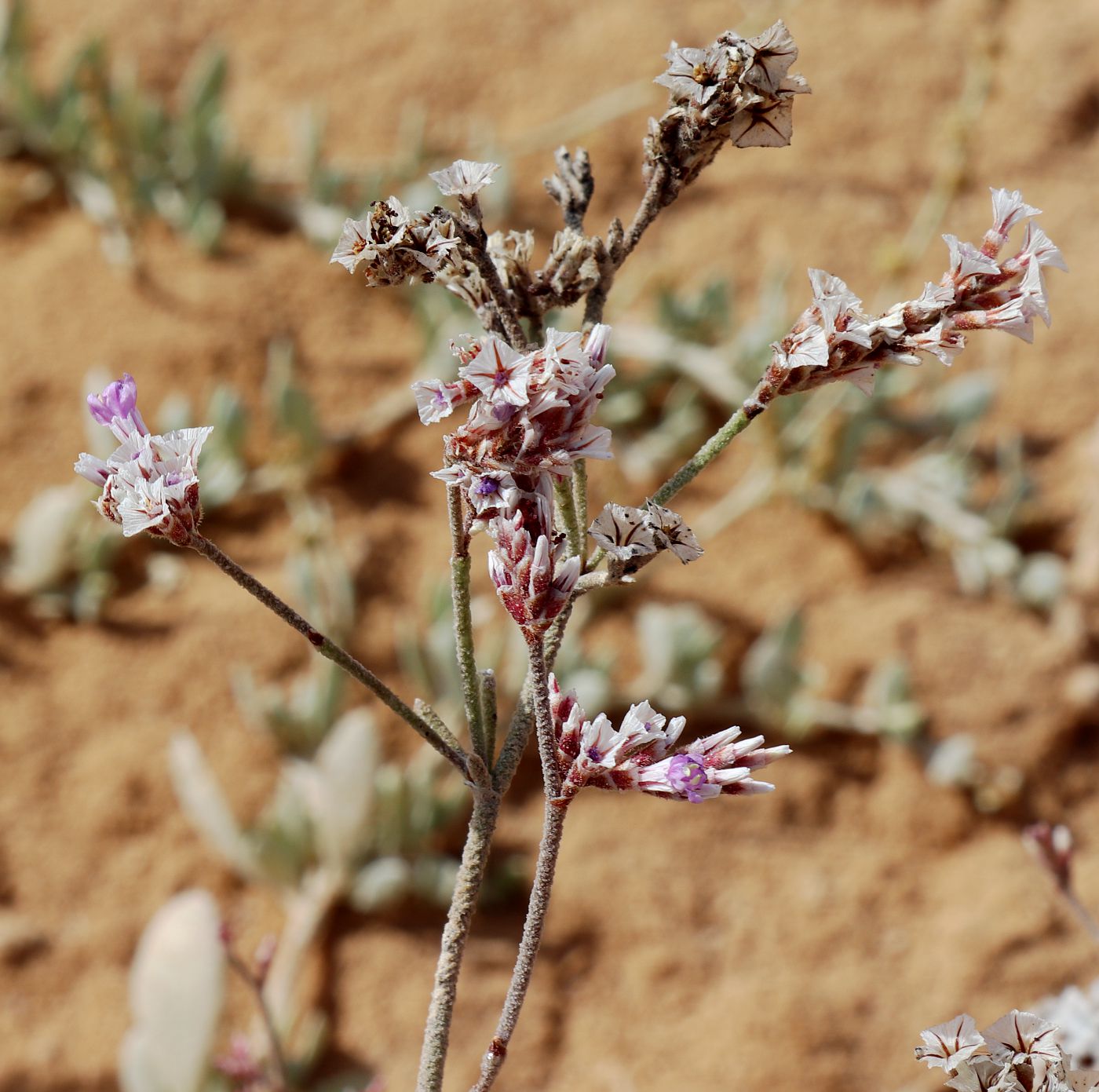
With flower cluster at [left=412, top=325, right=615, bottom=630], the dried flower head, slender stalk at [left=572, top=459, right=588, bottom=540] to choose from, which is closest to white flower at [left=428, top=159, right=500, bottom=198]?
flower cluster at [left=412, top=325, right=615, bottom=630]

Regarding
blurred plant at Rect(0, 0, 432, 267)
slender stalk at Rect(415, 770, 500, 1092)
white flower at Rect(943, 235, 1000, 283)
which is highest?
blurred plant at Rect(0, 0, 432, 267)

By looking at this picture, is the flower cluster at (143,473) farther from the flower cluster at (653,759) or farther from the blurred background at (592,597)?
the blurred background at (592,597)

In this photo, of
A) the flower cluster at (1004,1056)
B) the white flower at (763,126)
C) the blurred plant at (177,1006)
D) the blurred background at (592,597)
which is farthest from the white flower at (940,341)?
the blurred plant at (177,1006)

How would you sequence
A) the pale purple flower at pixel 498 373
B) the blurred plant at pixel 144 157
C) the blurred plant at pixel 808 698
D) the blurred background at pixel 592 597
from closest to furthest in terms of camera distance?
the pale purple flower at pixel 498 373 < the blurred background at pixel 592 597 < the blurred plant at pixel 808 698 < the blurred plant at pixel 144 157

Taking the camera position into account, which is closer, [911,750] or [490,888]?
[490,888]

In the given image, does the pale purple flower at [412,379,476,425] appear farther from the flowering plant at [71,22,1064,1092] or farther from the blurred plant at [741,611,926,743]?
the blurred plant at [741,611,926,743]

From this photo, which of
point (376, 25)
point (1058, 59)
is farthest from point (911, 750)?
point (376, 25)

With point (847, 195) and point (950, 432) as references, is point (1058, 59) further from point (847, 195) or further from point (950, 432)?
point (950, 432)

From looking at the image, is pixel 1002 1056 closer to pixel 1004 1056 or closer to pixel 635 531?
pixel 1004 1056
